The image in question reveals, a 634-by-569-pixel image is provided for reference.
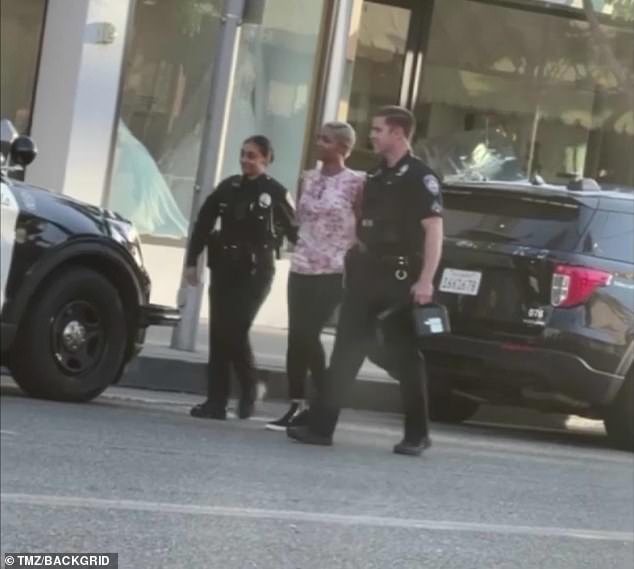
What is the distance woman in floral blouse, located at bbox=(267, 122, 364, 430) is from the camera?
26.1 ft

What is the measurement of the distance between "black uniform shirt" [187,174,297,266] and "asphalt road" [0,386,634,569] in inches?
39.1

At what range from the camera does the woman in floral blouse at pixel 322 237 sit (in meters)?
7.96

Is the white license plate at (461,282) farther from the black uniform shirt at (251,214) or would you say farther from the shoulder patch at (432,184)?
the shoulder patch at (432,184)

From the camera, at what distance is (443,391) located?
970 cm

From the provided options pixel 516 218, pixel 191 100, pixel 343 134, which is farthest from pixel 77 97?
pixel 516 218

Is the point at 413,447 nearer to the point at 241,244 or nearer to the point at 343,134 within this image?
the point at 241,244

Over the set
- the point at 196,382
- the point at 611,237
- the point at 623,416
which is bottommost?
the point at 196,382

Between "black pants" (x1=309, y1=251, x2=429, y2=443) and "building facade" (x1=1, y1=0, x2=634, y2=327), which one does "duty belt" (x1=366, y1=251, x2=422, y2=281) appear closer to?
"black pants" (x1=309, y1=251, x2=429, y2=443)

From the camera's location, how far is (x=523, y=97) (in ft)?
33.2

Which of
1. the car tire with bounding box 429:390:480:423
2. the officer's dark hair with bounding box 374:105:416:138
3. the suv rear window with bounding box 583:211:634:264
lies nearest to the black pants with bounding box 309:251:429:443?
the officer's dark hair with bounding box 374:105:416:138

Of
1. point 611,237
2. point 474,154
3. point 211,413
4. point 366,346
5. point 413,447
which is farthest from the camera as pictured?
point 474,154

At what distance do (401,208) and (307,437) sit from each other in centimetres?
125

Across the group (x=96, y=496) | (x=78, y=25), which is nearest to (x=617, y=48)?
(x=78, y=25)

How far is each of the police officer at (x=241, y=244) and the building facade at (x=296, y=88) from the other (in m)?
0.91
